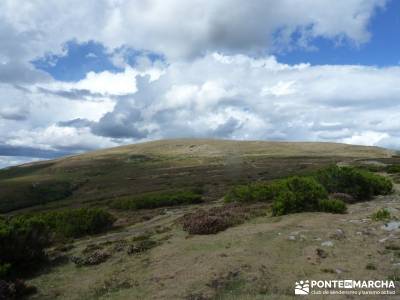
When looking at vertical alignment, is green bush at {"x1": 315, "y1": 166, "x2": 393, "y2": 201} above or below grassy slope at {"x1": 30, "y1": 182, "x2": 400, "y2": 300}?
above

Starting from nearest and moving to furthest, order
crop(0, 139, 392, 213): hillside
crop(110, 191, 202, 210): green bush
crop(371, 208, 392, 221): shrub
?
crop(371, 208, 392, 221): shrub < crop(110, 191, 202, 210): green bush < crop(0, 139, 392, 213): hillside

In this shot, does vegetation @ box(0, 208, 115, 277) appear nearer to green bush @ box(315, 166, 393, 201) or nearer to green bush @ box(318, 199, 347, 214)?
green bush @ box(318, 199, 347, 214)

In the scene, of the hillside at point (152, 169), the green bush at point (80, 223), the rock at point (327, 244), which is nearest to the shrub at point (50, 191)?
the hillside at point (152, 169)

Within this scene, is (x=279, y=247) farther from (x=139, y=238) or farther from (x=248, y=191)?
(x=248, y=191)

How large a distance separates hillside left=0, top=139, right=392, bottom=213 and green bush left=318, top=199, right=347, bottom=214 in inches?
1669

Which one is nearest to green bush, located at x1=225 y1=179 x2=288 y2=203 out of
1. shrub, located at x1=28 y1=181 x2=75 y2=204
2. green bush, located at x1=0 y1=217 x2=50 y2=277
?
green bush, located at x1=0 y1=217 x2=50 y2=277

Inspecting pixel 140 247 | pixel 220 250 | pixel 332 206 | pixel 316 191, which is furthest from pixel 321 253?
pixel 316 191

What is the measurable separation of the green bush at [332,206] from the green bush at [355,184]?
5763 mm

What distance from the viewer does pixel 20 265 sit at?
1588cm

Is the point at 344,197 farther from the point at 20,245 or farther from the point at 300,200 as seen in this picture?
the point at 20,245

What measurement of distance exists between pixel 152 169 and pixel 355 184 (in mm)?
101534

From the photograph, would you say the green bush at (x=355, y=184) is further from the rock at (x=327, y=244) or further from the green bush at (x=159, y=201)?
the rock at (x=327, y=244)

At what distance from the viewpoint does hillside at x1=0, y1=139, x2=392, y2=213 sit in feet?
241

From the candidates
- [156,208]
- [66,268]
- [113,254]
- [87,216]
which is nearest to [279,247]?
[113,254]
